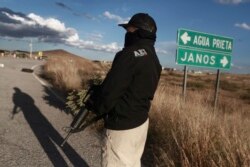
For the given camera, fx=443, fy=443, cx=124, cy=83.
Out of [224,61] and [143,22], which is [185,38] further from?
[143,22]

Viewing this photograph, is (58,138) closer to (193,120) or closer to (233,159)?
(193,120)

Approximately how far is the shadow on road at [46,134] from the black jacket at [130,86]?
9.11ft

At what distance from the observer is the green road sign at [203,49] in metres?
11.5

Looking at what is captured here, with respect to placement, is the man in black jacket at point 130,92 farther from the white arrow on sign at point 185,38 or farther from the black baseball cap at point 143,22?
the white arrow on sign at point 185,38

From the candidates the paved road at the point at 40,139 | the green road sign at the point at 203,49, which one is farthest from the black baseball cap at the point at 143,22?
the green road sign at the point at 203,49

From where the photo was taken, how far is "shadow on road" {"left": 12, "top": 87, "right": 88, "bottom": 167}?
6.81 m

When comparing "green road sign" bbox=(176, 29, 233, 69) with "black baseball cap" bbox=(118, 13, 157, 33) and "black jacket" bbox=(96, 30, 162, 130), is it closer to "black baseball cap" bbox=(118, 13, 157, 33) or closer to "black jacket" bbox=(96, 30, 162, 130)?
"black baseball cap" bbox=(118, 13, 157, 33)

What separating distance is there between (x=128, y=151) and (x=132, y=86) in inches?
25.5

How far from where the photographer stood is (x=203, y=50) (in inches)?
481

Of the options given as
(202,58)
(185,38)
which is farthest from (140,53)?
(202,58)

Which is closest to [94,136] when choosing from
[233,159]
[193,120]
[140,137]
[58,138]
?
[58,138]

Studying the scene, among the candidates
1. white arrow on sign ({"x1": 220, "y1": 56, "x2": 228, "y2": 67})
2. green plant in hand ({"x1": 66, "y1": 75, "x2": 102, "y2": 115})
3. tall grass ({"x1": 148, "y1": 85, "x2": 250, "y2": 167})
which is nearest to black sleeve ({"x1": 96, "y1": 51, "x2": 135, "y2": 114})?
tall grass ({"x1": 148, "y1": 85, "x2": 250, "y2": 167})

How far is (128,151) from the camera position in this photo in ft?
13.5

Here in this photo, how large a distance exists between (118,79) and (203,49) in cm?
873
